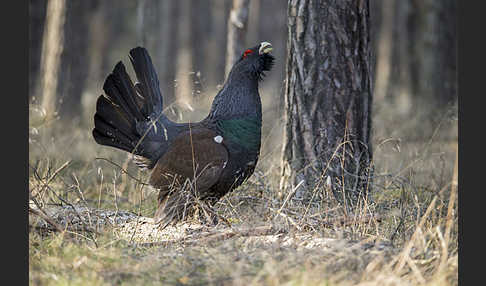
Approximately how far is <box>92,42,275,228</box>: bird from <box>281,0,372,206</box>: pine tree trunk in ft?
1.32

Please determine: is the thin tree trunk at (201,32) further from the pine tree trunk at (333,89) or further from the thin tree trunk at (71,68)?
the pine tree trunk at (333,89)

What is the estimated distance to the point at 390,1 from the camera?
21125 millimetres

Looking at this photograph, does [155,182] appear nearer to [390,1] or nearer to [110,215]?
[110,215]

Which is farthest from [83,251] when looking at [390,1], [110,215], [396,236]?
[390,1]

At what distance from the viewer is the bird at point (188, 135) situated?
4.67 metres

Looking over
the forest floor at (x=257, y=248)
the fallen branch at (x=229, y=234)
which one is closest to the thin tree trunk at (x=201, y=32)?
the forest floor at (x=257, y=248)

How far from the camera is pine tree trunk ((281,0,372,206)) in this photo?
16.4 feet

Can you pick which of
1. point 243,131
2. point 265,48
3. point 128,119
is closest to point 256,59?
point 265,48

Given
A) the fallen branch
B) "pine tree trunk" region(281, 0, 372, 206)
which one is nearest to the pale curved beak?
"pine tree trunk" region(281, 0, 372, 206)

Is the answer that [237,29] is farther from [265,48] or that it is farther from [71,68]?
[71,68]

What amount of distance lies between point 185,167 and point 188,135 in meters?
0.32

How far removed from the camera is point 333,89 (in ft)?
16.5

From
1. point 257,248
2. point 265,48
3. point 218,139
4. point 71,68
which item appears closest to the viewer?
point 257,248

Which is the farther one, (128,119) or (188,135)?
(128,119)
